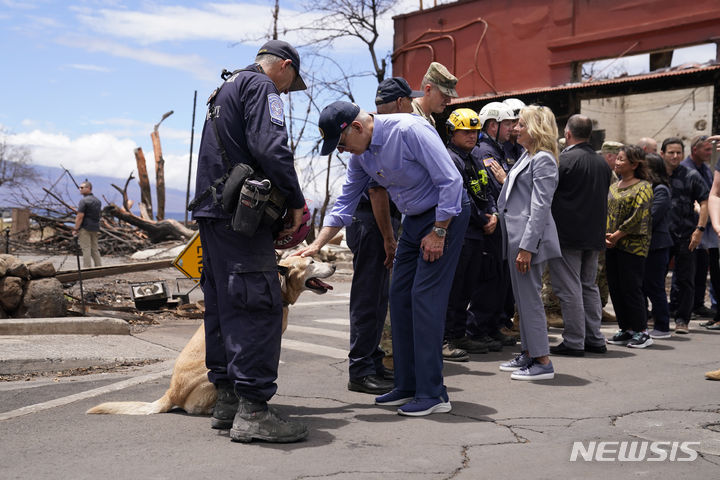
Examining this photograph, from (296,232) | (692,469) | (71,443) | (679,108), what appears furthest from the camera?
(679,108)

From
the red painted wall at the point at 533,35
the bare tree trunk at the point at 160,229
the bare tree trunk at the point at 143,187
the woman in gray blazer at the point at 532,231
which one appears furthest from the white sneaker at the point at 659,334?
the bare tree trunk at the point at 143,187

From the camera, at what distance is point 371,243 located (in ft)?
17.2

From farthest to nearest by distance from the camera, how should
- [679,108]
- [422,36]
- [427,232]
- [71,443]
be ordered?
[679,108], [422,36], [427,232], [71,443]

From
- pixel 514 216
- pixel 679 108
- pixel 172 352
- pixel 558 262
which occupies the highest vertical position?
pixel 679 108

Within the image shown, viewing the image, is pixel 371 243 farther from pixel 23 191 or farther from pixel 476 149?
pixel 23 191

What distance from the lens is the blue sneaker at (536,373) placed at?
5641 mm

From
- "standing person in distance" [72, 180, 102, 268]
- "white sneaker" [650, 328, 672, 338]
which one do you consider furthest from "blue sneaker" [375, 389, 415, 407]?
"standing person in distance" [72, 180, 102, 268]

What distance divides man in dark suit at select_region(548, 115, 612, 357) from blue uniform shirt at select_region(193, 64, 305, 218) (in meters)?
3.30

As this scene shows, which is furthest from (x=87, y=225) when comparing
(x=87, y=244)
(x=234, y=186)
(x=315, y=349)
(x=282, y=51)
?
(x=234, y=186)

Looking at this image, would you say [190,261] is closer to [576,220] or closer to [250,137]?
[576,220]

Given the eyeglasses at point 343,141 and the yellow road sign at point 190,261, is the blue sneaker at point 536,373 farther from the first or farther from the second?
the yellow road sign at point 190,261

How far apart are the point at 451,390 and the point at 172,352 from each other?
291 cm

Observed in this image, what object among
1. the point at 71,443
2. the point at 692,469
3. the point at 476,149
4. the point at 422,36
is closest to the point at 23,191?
the point at 422,36

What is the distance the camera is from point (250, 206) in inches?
150
